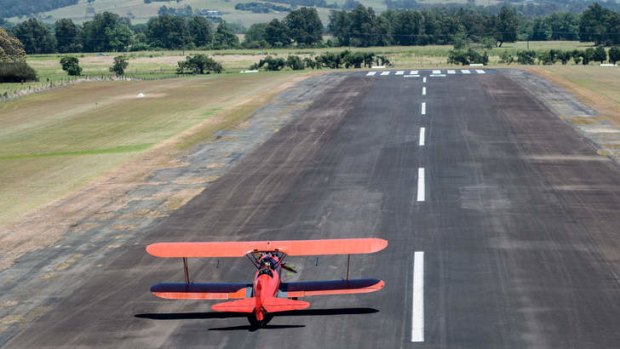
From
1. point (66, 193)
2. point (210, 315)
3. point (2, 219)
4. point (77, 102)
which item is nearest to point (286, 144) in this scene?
point (66, 193)

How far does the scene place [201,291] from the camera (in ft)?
68.3

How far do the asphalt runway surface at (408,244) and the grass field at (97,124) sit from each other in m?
7.53

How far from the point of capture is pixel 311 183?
121ft

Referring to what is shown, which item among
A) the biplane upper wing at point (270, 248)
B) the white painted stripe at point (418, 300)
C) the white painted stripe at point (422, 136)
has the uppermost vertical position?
the biplane upper wing at point (270, 248)

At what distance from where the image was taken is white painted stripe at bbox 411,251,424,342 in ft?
64.0

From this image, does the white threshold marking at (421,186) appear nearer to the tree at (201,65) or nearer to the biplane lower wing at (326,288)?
the biplane lower wing at (326,288)

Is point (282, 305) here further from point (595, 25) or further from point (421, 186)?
point (595, 25)

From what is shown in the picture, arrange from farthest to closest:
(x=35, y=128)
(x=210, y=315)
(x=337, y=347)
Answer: (x=35, y=128) → (x=210, y=315) → (x=337, y=347)

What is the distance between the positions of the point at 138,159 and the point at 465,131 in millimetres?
18708

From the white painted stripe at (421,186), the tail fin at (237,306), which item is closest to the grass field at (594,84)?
the white painted stripe at (421,186)

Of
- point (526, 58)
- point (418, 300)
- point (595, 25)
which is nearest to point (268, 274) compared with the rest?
point (418, 300)

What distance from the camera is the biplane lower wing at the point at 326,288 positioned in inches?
801

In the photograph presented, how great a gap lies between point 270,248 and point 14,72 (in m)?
86.7

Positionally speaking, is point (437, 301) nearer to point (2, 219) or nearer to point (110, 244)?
point (110, 244)
